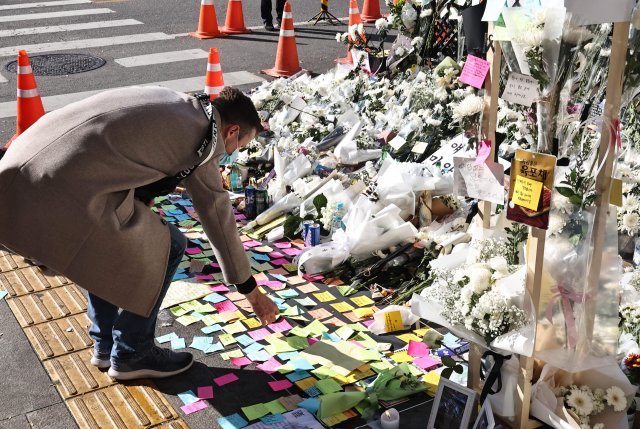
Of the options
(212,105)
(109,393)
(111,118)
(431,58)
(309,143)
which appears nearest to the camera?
(111,118)

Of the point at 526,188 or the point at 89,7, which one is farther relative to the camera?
the point at 89,7

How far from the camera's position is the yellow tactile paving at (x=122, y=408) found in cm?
370

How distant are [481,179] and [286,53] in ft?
20.3

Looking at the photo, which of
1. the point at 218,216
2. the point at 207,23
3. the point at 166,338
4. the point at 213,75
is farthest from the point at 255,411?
the point at 207,23

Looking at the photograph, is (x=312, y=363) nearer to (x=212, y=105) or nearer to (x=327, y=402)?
(x=327, y=402)

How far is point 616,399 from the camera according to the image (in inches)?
132

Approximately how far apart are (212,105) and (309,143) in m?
2.70

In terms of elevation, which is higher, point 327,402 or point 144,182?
point 144,182

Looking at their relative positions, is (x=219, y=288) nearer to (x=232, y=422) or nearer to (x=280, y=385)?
(x=280, y=385)

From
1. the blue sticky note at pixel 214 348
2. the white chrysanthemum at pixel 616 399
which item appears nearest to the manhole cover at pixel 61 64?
the blue sticky note at pixel 214 348

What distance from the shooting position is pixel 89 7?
12.8 meters

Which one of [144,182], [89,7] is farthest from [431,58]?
[89,7]

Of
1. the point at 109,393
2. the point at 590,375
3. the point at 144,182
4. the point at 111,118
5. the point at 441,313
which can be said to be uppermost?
the point at 111,118

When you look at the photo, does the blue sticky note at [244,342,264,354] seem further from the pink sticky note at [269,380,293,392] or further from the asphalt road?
the asphalt road
